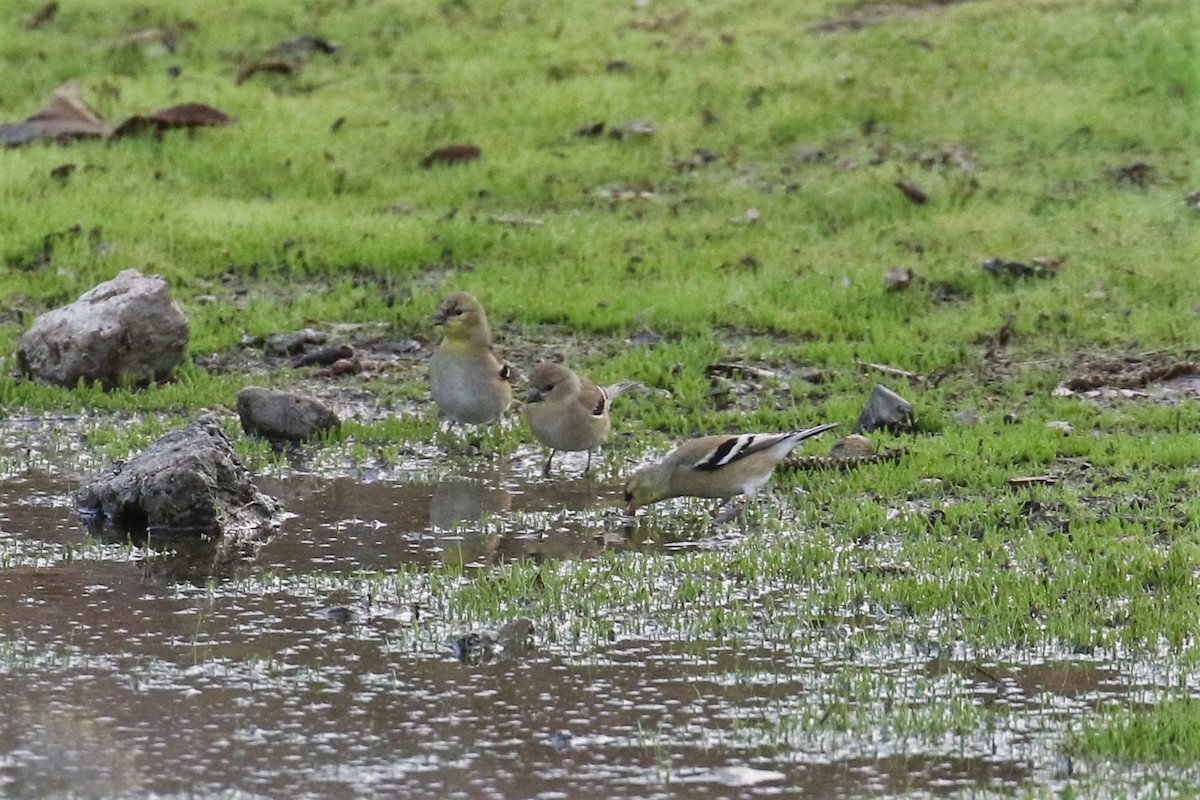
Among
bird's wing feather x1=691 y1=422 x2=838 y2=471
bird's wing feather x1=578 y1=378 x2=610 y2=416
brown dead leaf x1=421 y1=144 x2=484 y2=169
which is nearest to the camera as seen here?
bird's wing feather x1=691 y1=422 x2=838 y2=471

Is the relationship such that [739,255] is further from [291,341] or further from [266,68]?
[266,68]

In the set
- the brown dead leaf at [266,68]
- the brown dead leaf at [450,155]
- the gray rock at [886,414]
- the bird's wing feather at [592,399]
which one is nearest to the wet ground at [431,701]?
the bird's wing feather at [592,399]

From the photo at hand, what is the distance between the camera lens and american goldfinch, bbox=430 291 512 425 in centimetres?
997

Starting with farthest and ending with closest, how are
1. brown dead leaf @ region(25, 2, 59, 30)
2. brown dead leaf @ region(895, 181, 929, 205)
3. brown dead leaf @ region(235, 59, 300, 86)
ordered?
brown dead leaf @ region(25, 2, 59, 30) → brown dead leaf @ region(235, 59, 300, 86) → brown dead leaf @ region(895, 181, 929, 205)

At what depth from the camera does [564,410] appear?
9227 mm

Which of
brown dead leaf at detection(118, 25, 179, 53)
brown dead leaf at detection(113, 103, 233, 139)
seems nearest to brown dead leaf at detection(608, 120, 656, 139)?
brown dead leaf at detection(113, 103, 233, 139)

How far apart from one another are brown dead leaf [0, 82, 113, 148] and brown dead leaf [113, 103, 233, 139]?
0.61 feet

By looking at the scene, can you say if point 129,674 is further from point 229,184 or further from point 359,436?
point 229,184

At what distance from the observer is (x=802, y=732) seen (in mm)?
5750

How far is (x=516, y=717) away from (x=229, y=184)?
966cm

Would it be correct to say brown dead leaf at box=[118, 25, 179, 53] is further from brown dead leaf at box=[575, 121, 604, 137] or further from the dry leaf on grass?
brown dead leaf at box=[575, 121, 604, 137]

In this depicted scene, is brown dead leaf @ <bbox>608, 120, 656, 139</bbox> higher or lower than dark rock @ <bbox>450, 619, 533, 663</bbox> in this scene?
higher

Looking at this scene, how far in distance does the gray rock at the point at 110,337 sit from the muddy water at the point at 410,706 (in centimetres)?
319

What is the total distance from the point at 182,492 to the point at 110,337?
9.40 ft
